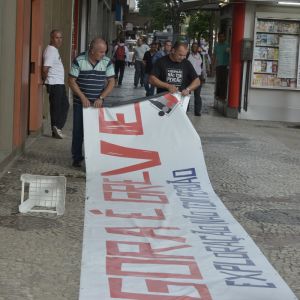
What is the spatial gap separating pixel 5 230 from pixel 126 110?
310 cm

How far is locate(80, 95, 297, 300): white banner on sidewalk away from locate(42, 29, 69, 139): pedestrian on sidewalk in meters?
2.66

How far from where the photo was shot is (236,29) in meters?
16.0

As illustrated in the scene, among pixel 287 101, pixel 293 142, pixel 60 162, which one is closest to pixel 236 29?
pixel 287 101

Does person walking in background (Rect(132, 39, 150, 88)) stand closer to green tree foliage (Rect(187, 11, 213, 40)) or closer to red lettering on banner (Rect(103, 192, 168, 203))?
red lettering on banner (Rect(103, 192, 168, 203))

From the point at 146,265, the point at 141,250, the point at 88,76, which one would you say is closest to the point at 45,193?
the point at 141,250

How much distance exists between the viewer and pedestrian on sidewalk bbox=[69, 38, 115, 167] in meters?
8.65

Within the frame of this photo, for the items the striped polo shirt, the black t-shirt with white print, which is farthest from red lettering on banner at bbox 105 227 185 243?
the black t-shirt with white print

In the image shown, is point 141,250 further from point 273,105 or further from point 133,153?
point 273,105

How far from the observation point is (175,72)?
31.4 ft

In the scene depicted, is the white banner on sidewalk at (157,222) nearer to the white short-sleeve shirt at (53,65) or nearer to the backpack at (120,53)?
the white short-sleeve shirt at (53,65)

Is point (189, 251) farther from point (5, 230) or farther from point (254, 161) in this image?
point (254, 161)

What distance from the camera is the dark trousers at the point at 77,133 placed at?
8.85 meters

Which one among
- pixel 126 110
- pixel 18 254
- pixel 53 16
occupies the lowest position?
pixel 18 254

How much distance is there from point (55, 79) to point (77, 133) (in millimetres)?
2345
